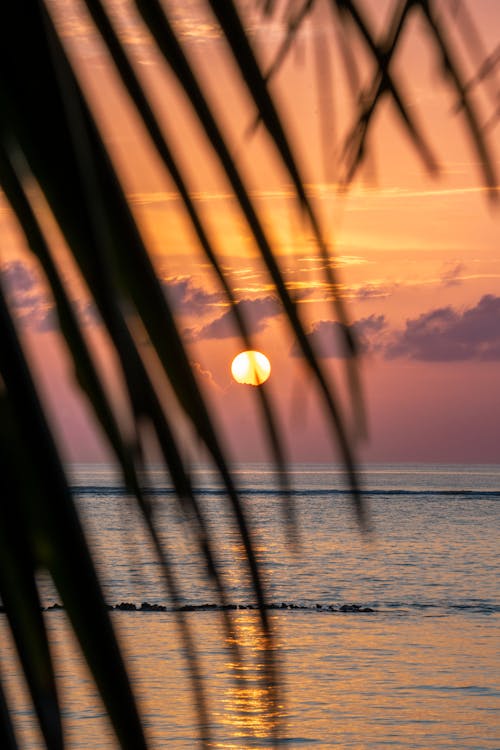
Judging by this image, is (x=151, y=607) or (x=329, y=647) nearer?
(x=329, y=647)

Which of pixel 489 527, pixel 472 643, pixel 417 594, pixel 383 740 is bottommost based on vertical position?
pixel 383 740

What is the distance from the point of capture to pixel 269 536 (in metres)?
43.2

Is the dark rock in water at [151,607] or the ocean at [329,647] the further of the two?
the dark rock in water at [151,607]

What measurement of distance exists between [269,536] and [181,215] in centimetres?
4328

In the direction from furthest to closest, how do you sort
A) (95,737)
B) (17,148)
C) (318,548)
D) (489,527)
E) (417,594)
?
(489,527)
(318,548)
(417,594)
(95,737)
(17,148)

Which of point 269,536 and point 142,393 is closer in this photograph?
point 142,393

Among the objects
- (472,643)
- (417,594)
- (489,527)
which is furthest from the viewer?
(489,527)

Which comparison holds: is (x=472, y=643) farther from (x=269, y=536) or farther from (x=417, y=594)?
(x=269, y=536)

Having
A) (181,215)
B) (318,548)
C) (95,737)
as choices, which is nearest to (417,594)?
(318,548)

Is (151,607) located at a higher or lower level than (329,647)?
higher

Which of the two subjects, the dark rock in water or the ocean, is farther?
the dark rock in water

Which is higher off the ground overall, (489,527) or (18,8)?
(489,527)

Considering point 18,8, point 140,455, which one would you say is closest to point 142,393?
point 140,455

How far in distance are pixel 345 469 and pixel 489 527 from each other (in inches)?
1702
